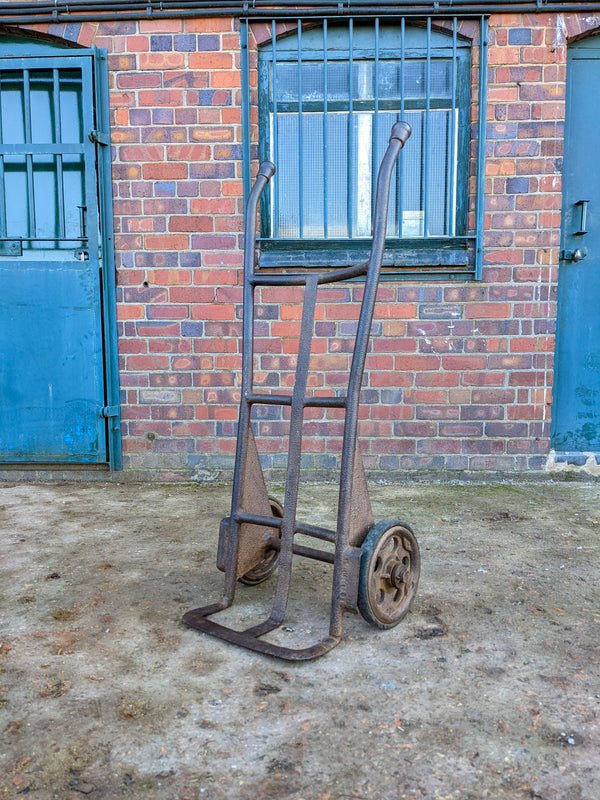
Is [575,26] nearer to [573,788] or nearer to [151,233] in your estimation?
[151,233]

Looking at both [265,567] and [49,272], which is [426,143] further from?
[265,567]

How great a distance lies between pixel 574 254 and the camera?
3.88 meters

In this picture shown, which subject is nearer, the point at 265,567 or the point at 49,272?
the point at 265,567

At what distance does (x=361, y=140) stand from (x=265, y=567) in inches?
109

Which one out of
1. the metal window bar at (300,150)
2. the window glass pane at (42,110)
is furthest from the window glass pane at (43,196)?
the metal window bar at (300,150)

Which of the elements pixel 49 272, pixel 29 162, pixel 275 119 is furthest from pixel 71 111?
pixel 275 119

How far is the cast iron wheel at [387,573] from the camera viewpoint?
196 cm

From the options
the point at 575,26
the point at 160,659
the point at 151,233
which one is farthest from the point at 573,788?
the point at 575,26

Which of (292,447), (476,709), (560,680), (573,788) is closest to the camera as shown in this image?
(573,788)

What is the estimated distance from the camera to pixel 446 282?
3.85 meters

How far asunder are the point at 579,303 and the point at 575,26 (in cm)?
167

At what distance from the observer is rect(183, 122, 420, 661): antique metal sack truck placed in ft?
6.42

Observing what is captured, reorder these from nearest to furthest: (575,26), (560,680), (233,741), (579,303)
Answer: (233,741)
(560,680)
(575,26)
(579,303)

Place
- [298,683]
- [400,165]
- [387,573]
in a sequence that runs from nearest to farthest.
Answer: [298,683], [387,573], [400,165]
